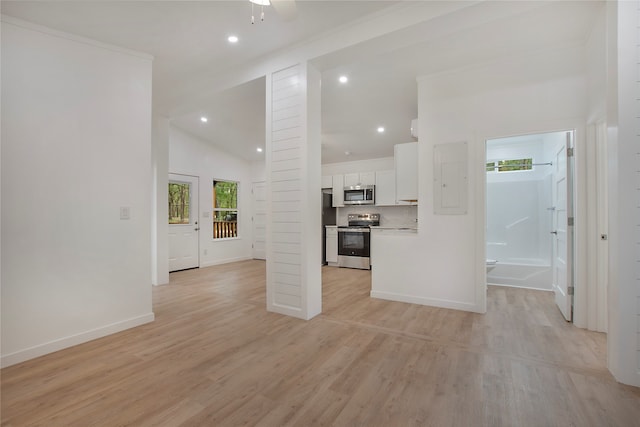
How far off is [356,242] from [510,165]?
331 centimetres

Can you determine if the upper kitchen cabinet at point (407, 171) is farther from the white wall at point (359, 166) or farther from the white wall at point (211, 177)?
the white wall at point (211, 177)

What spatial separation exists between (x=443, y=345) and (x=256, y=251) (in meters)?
5.95

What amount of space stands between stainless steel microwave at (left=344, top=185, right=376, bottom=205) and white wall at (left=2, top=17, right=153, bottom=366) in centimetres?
436

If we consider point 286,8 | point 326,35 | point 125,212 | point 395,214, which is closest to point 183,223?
point 125,212

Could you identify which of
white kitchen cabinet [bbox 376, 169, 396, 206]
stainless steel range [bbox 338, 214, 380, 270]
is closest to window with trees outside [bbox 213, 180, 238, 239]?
stainless steel range [bbox 338, 214, 380, 270]

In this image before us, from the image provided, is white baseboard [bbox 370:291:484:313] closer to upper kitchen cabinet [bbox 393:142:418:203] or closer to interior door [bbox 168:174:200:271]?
upper kitchen cabinet [bbox 393:142:418:203]

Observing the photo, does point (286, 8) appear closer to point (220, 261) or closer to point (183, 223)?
point (183, 223)

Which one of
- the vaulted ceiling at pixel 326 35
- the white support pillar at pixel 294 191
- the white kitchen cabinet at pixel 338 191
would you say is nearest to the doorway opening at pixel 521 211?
the vaulted ceiling at pixel 326 35

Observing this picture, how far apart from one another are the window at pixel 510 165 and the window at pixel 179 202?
20.5ft

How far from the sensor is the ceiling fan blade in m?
1.87

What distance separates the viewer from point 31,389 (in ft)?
6.40

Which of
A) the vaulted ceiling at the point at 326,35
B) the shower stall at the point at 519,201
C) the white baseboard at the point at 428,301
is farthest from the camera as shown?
the shower stall at the point at 519,201

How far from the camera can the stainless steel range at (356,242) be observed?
6289 mm

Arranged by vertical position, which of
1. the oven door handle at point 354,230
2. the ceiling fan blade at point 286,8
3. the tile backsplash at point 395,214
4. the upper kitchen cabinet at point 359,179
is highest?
the ceiling fan blade at point 286,8
